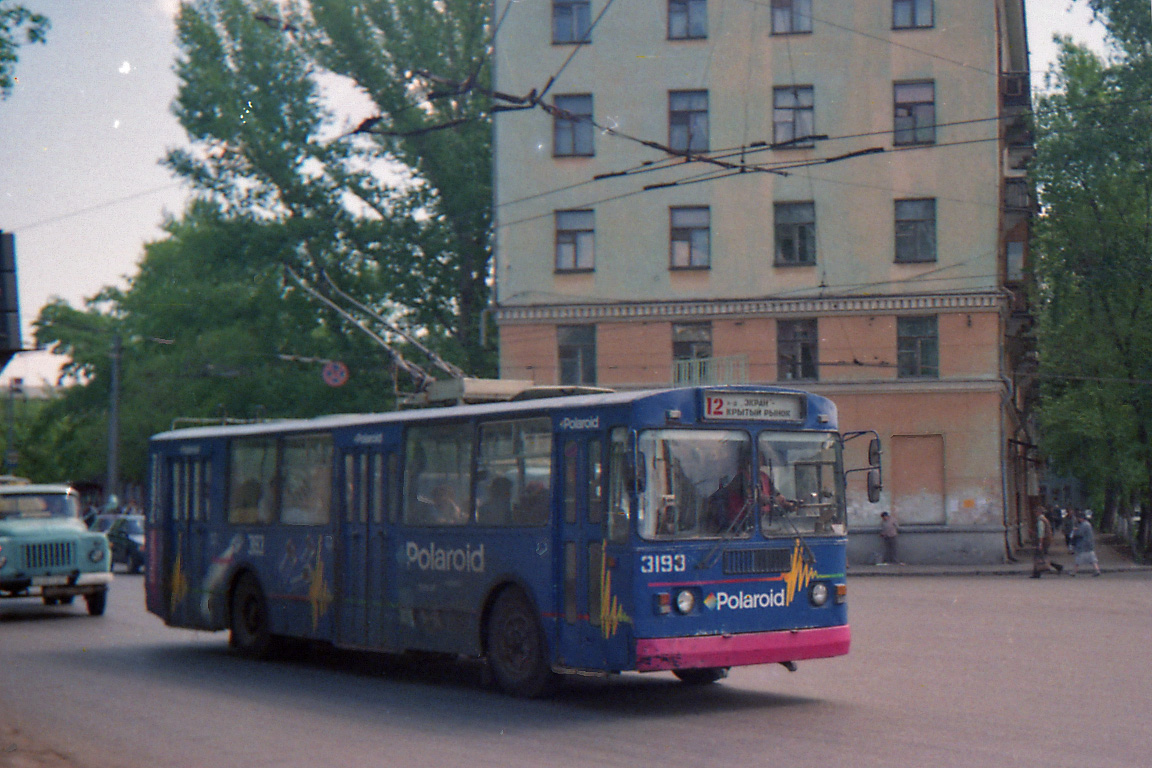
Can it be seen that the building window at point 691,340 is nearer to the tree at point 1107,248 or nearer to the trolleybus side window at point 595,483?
the tree at point 1107,248

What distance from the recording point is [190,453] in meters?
18.3

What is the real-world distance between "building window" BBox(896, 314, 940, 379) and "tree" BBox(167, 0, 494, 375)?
1440 centimetres

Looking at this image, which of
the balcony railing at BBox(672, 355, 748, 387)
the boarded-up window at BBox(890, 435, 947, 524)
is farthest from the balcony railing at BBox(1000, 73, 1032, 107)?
the balcony railing at BBox(672, 355, 748, 387)

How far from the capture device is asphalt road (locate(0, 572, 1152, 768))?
9.64 meters

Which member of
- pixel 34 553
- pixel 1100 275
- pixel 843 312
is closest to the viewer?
pixel 34 553

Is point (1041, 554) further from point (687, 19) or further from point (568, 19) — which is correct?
point (568, 19)

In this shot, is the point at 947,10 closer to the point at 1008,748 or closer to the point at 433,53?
the point at 433,53

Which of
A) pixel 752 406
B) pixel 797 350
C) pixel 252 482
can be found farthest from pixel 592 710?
pixel 797 350

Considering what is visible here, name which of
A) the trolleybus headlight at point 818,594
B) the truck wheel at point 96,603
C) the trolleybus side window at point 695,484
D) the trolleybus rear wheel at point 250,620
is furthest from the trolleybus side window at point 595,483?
the truck wheel at point 96,603

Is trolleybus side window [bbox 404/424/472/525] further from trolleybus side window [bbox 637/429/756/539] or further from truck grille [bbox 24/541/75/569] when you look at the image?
truck grille [bbox 24/541/75/569]

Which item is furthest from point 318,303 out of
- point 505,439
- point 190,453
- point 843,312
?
point 505,439

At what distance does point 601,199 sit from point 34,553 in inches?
854

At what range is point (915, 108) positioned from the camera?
39.9m

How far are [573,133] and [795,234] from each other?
675cm
